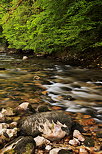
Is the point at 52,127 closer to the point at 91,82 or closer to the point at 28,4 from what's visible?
the point at 91,82

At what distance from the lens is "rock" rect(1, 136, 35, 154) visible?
1962mm

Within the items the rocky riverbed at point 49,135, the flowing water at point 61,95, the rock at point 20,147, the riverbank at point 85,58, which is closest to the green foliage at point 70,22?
the riverbank at point 85,58

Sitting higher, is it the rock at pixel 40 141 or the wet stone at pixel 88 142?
the rock at pixel 40 141

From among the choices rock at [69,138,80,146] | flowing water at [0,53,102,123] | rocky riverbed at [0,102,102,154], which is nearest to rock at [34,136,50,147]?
rocky riverbed at [0,102,102,154]

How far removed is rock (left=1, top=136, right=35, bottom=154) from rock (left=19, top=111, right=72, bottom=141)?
0.96 ft

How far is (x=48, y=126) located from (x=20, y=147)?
0.56m

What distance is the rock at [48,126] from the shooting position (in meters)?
2.33

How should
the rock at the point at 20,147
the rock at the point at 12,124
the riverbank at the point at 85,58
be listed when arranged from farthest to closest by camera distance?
the riverbank at the point at 85,58 < the rock at the point at 12,124 < the rock at the point at 20,147

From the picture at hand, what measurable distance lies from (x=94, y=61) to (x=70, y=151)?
6847 millimetres

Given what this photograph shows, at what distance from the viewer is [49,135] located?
2.31 m

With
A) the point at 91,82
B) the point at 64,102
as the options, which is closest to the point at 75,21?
the point at 91,82

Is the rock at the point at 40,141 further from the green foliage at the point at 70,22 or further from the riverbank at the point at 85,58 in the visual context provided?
the riverbank at the point at 85,58

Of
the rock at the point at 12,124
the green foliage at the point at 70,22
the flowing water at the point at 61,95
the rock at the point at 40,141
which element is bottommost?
the flowing water at the point at 61,95

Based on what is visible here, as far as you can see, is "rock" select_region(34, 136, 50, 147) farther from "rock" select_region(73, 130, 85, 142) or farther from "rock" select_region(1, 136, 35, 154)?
"rock" select_region(73, 130, 85, 142)
